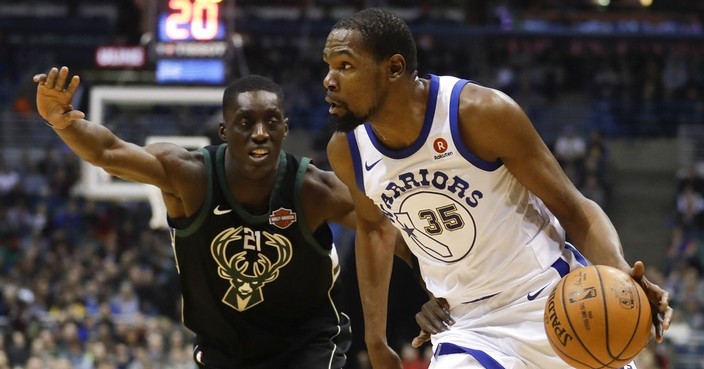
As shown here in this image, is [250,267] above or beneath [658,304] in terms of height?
beneath

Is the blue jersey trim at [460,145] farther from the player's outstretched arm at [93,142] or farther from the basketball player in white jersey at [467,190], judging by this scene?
the player's outstretched arm at [93,142]

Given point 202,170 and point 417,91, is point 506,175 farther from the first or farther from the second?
point 202,170

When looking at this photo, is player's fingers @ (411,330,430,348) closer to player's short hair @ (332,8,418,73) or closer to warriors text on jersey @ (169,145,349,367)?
warriors text on jersey @ (169,145,349,367)

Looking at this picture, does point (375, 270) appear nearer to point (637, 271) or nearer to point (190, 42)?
point (637, 271)

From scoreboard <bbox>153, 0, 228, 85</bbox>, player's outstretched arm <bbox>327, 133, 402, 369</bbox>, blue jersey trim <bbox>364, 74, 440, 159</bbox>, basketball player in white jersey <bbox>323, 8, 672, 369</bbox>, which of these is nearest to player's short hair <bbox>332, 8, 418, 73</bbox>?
basketball player in white jersey <bbox>323, 8, 672, 369</bbox>

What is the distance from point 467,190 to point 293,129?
16.0m

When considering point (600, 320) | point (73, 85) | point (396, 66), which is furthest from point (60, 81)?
point (600, 320)

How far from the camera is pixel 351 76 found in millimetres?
3883

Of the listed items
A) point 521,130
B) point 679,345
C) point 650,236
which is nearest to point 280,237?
point 521,130

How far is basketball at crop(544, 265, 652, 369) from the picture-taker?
3.46 meters

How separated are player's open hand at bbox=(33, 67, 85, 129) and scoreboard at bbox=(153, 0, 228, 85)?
6362 millimetres

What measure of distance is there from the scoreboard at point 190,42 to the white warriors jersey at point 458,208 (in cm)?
684

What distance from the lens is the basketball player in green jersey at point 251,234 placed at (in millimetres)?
4770

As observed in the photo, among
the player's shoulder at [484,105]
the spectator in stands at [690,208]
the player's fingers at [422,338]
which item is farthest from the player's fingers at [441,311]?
the spectator in stands at [690,208]
